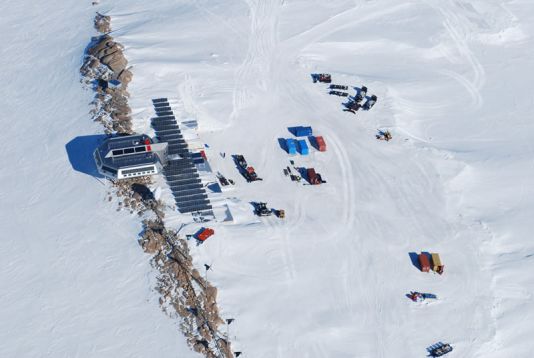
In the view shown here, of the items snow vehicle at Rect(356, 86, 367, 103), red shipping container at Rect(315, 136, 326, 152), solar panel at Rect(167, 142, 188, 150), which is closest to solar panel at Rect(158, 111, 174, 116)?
solar panel at Rect(167, 142, 188, 150)

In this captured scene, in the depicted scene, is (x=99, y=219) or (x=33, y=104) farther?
(x=33, y=104)

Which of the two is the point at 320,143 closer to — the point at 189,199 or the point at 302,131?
the point at 302,131

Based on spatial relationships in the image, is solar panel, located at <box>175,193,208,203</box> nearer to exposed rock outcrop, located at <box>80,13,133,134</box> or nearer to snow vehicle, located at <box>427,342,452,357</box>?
exposed rock outcrop, located at <box>80,13,133,134</box>

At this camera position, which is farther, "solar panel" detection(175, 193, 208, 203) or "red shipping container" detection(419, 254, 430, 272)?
"solar panel" detection(175, 193, 208, 203)

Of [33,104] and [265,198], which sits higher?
[33,104]

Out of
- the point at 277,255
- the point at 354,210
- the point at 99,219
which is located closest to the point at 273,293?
the point at 277,255

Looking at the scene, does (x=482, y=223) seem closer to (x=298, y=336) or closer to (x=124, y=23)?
(x=298, y=336)
